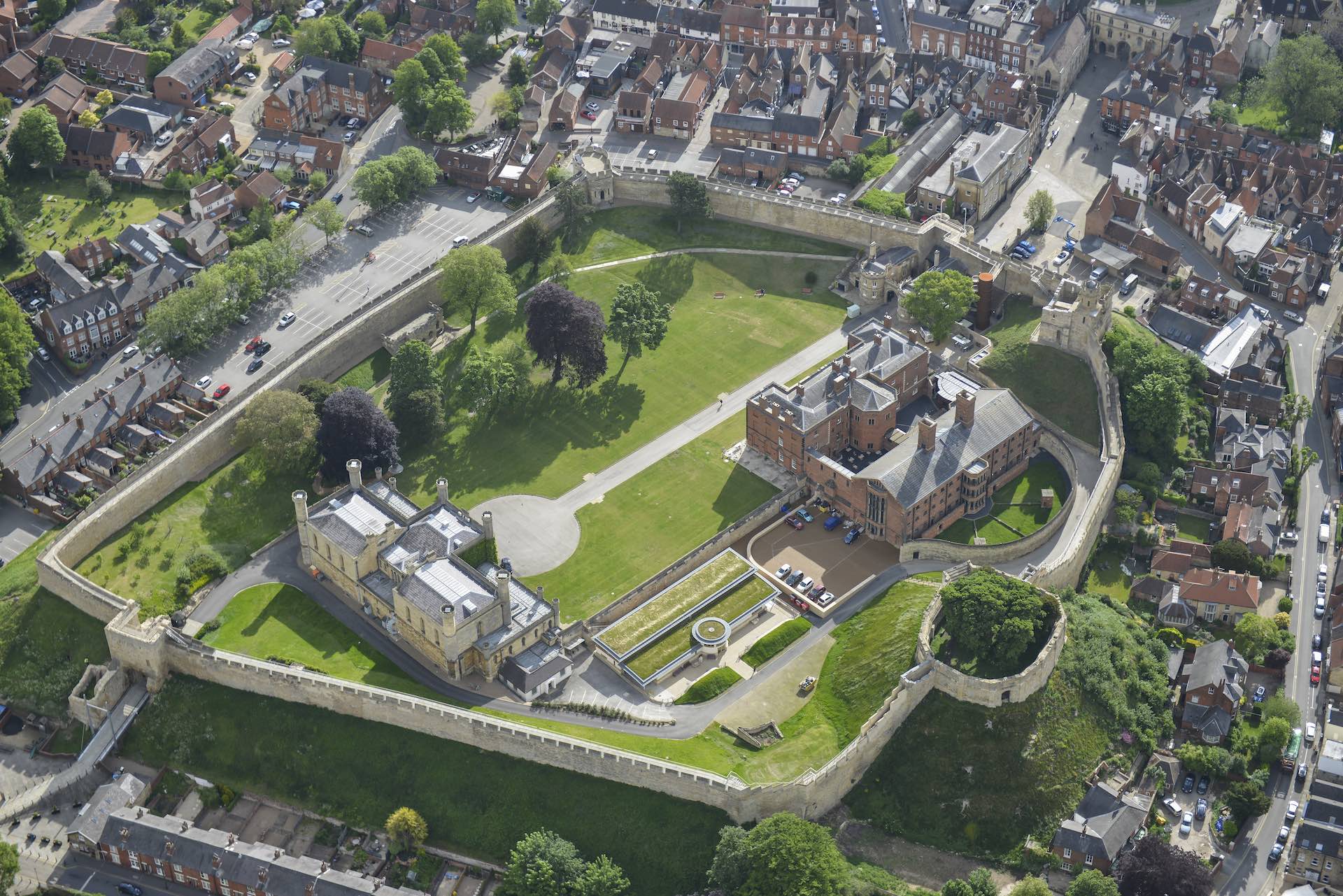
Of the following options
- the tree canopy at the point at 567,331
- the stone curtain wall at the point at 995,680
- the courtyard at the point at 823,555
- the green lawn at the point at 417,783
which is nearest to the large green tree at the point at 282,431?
the tree canopy at the point at 567,331

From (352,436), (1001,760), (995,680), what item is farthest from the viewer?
(352,436)

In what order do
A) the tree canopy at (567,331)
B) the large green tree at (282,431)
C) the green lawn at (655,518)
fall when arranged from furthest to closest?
1. the tree canopy at (567,331)
2. the large green tree at (282,431)
3. the green lawn at (655,518)

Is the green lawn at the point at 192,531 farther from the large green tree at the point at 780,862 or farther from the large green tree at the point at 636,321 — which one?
the large green tree at the point at 780,862

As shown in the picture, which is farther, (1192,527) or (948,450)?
(1192,527)

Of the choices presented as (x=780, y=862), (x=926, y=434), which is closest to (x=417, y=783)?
(x=780, y=862)

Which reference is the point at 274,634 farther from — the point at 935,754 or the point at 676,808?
the point at 935,754

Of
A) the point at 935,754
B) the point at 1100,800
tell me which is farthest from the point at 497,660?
the point at 1100,800

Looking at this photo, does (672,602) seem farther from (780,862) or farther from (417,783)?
(780,862)
